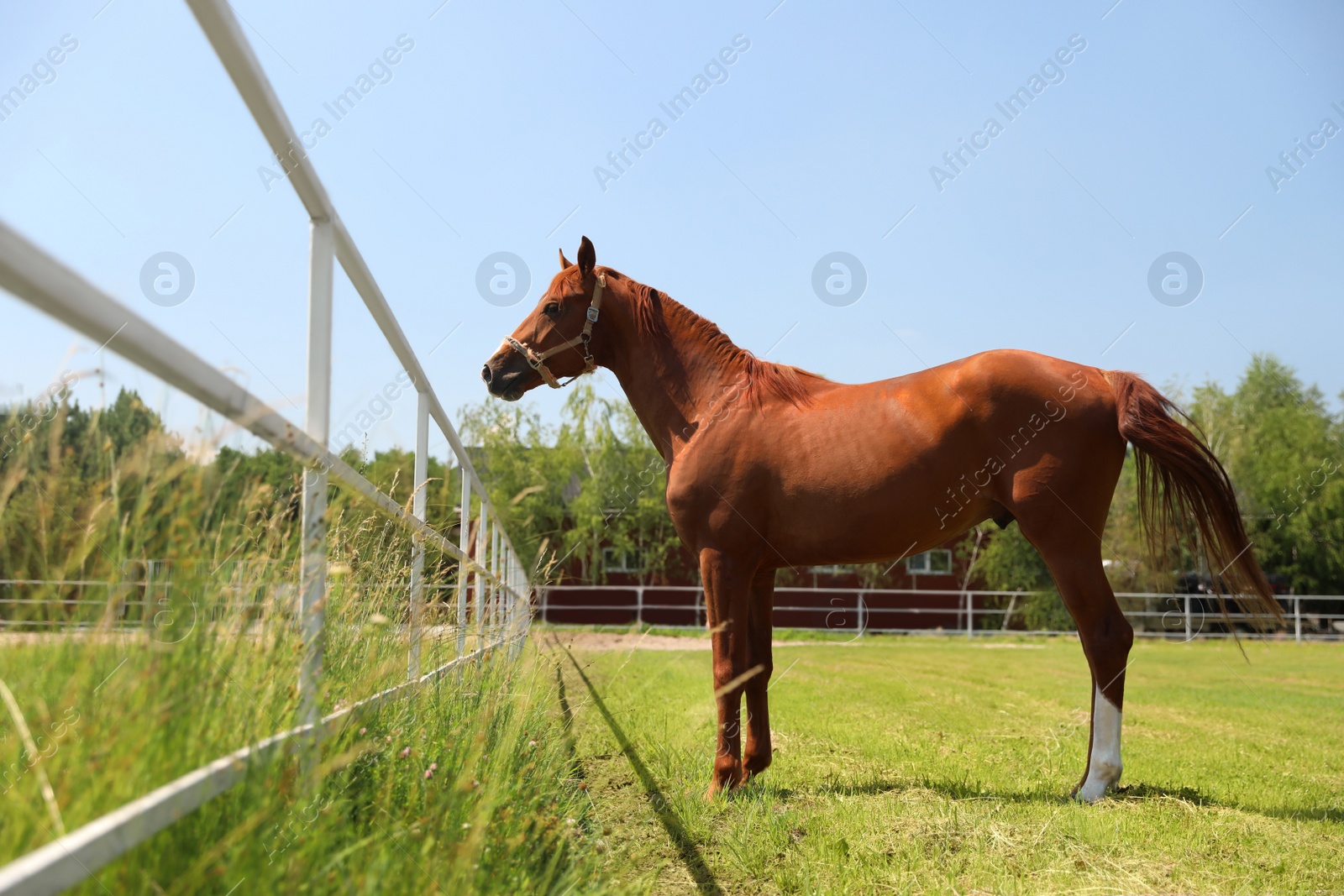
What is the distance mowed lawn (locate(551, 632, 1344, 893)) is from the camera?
2484 millimetres

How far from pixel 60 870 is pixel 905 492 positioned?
330cm

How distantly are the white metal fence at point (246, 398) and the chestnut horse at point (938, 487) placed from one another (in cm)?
139

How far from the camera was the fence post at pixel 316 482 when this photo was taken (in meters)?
1.52

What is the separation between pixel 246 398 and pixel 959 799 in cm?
302

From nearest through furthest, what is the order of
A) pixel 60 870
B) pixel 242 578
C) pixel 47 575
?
pixel 60 870 < pixel 47 575 < pixel 242 578

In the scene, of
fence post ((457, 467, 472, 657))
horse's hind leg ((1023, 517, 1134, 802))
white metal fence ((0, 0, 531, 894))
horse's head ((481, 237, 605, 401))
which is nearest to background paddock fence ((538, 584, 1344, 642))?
fence post ((457, 467, 472, 657))

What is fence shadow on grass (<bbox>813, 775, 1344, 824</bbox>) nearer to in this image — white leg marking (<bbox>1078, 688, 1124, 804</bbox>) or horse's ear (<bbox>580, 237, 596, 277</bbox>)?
white leg marking (<bbox>1078, 688, 1124, 804</bbox>)

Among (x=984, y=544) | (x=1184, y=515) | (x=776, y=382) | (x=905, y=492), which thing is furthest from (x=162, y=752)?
(x=984, y=544)

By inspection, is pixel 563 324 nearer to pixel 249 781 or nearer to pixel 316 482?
pixel 316 482

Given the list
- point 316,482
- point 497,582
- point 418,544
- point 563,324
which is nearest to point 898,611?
point 497,582

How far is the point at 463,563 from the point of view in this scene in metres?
3.19

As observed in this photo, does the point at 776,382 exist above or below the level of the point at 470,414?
below

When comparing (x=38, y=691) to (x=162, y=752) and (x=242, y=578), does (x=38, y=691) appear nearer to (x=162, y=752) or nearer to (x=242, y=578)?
(x=162, y=752)

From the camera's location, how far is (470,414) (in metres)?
27.1
